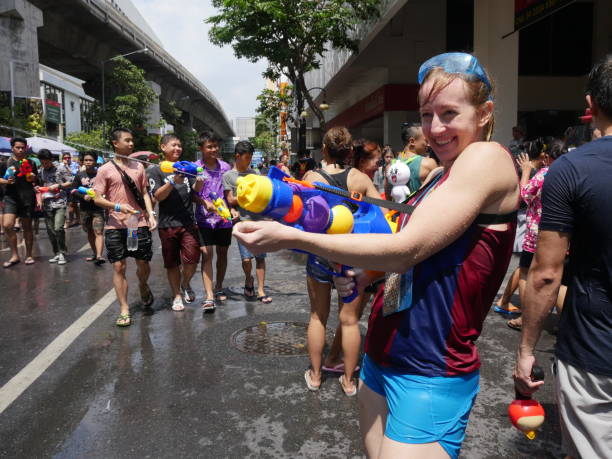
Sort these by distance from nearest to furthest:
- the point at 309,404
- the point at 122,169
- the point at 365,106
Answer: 1. the point at 309,404
2. the point at 122,169
3. the point at 365,106

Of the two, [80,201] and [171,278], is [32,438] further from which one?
[80,201]

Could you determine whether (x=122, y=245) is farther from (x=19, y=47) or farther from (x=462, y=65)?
(x=19, y=47)

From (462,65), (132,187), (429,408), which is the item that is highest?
(462,65)

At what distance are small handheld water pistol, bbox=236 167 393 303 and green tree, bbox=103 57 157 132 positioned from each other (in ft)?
91.5

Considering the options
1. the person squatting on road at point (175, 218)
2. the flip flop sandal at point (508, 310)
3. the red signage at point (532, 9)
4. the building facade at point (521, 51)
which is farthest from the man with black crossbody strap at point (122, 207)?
the building facade at point (521, 51)

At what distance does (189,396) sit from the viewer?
3572 mm

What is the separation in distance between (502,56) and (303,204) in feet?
30.4

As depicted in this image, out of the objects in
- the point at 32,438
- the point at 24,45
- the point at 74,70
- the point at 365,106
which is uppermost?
the point at 74,70

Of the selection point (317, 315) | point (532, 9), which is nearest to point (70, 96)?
point (532, 9)

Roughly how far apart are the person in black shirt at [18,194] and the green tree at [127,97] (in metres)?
19.6

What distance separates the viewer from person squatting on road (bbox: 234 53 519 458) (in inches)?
52.9

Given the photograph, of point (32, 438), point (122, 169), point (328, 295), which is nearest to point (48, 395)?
point (32, 438)

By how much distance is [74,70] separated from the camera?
95.5ft

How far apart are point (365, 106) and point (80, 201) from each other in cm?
1587
